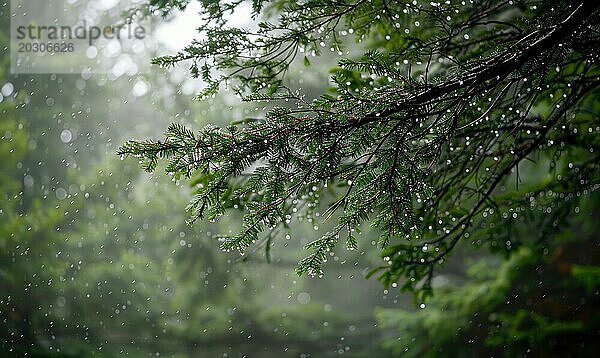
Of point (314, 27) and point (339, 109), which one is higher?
point (314, 27)

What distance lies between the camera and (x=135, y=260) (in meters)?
5.29

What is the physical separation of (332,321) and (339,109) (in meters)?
5.29

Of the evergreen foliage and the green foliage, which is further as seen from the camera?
the green foliage

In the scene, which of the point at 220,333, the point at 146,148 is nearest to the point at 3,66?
the point at 220,333

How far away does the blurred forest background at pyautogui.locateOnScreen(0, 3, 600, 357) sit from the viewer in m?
4.22

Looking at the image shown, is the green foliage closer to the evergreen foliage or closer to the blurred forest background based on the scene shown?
the blurred forest background

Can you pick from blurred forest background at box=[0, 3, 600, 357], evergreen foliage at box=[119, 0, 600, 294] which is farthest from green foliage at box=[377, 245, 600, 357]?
evergreen foliage at box=[119, 0, 600, 294]

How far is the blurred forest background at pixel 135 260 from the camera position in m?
4.22

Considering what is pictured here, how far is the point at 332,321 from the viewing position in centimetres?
625

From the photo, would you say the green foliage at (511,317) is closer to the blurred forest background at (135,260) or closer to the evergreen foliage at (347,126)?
the blurred forest background at (135,260)

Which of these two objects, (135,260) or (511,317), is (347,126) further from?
(135,260)

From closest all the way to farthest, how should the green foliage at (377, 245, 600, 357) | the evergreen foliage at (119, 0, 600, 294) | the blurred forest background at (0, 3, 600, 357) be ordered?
the evergreen foliage at (119, 0, 600, 294) < the green foliage at (377, 245, 600, 357) < the blurred forest background at (0, 3, 600, 357)

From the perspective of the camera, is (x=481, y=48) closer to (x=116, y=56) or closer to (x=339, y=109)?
(x=339, y=109)

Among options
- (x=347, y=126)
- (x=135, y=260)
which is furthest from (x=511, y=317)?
(x=135, y=260)
